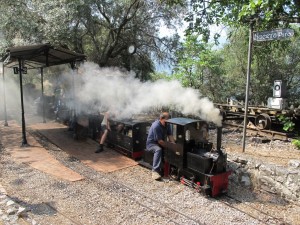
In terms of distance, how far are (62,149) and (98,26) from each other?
982cm

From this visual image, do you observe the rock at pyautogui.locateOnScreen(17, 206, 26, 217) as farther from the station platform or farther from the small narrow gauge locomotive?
the small narrow gauge locomotive

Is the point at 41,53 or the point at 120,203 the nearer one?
the point at 120,203

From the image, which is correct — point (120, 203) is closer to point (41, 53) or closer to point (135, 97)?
point (135, 97)

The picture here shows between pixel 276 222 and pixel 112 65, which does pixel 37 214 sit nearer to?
pixel 276 222

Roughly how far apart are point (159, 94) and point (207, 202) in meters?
4.14

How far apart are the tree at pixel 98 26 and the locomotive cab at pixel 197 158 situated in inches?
365

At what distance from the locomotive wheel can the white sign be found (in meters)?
5.25

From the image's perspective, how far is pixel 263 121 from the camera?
12.1m

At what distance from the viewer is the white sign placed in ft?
21.8

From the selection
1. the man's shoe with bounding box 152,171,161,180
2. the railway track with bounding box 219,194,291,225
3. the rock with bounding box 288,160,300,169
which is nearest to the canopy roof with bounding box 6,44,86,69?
the man's shoe with bounding box 152,171,161,180

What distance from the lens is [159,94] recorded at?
30.0 feet

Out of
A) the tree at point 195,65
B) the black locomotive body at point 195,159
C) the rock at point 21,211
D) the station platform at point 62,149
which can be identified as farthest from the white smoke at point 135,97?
the rock at point 21,211

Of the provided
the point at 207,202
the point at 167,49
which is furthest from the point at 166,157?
the point at 167,49

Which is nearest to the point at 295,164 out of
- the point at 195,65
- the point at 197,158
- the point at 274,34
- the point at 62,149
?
the point at 197,158
